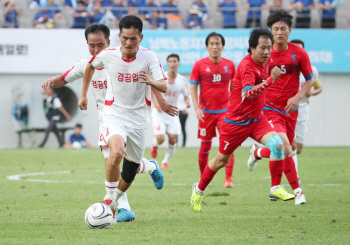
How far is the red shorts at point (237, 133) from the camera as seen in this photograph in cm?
679

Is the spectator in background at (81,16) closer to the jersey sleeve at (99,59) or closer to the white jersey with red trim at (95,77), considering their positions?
the white jersey with red trim at (95,77)

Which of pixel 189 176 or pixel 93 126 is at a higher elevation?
pixel 189 176

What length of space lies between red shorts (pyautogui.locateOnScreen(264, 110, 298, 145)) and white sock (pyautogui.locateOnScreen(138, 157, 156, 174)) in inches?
66.9

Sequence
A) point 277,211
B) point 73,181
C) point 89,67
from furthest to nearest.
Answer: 1. point 73,181
2. point 277,211
3. point 89,67

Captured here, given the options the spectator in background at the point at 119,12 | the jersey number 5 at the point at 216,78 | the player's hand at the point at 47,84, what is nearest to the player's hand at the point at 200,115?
the jersey number 5 at the point at 216,78

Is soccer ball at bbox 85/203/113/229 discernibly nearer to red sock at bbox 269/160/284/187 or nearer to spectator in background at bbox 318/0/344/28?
red sock at bbox 269/160/284/187

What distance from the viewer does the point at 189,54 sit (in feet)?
71.8

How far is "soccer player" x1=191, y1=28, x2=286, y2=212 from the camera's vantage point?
6602 mm

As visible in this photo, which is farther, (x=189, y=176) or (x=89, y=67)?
(x=189, y=176)

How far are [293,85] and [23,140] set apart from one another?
16.4 m

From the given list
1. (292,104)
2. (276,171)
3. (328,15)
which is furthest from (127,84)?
(328,15)

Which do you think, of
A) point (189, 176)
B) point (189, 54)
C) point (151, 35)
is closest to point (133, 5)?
point (151, 35)

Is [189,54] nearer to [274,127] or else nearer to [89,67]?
[274,127]

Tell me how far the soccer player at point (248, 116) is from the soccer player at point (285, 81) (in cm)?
58
